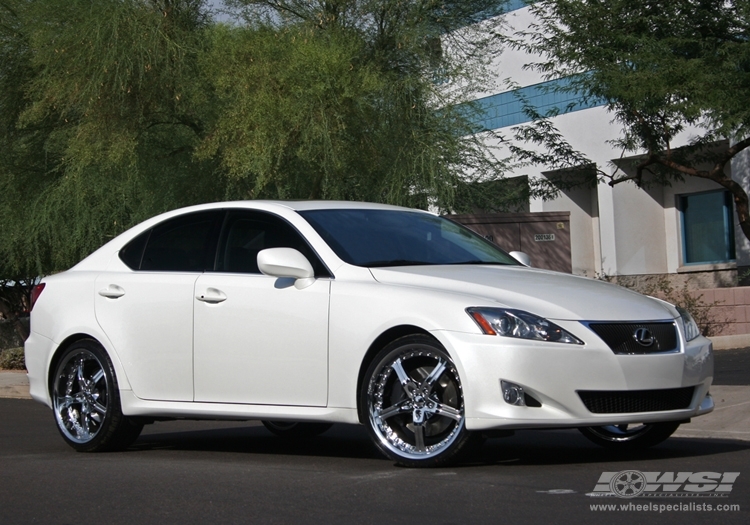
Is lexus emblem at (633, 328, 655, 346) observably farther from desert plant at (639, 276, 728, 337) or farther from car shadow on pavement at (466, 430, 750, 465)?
desert plant at (639, 276, 728, 337)

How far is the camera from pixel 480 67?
821 inches

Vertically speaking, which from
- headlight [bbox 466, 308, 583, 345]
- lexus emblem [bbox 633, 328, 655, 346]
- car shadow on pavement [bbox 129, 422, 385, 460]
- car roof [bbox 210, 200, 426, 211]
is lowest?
car shadow on pavement [bbox 129, 422, 385, 460]

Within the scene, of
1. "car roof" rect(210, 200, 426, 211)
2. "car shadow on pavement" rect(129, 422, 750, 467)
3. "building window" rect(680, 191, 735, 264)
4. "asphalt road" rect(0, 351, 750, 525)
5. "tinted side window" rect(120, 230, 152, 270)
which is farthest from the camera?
"building window" rect(680, 191, 735, 264)

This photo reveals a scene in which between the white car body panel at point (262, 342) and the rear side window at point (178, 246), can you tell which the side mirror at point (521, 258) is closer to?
the white car body panel at point (262, 342)

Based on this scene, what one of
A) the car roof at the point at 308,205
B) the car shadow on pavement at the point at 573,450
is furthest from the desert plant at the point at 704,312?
the car roof at the point at 308,205

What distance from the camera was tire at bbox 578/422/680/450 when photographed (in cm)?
786

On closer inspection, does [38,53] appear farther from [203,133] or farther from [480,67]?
[480,67]

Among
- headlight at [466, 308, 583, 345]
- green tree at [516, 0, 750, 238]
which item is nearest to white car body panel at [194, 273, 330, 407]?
headlight at [466, 308, 583, 345]

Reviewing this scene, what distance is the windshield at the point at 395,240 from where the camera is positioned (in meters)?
7.78

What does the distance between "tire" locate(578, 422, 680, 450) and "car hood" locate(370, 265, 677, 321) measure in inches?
36.2

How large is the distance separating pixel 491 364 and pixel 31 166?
15.9 meters

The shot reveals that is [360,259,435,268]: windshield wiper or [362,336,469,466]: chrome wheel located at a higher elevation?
[360,259,435,268]: windshield wiper

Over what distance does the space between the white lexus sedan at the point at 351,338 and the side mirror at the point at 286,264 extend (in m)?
0.01

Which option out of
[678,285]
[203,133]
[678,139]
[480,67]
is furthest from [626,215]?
[203,133]
